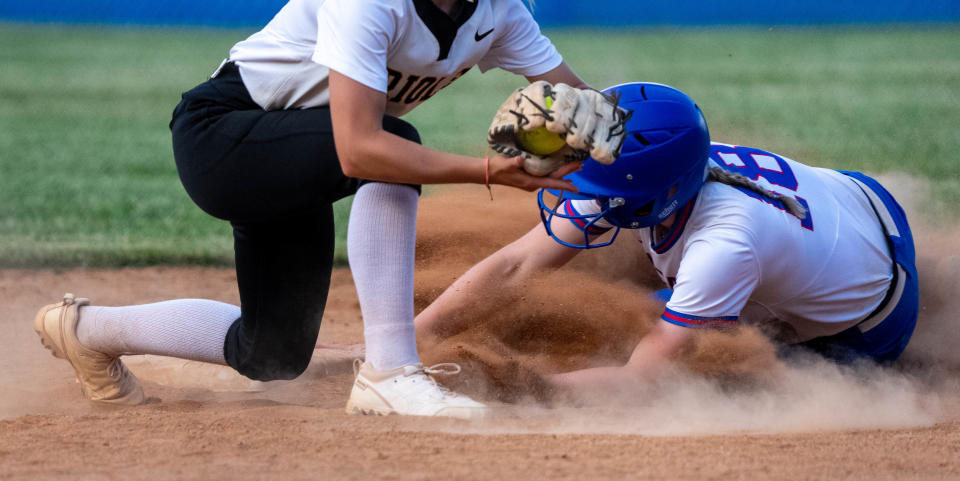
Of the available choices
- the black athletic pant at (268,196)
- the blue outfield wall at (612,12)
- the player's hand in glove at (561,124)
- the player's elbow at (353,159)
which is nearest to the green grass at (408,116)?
the blue outfield wall at (612,12)

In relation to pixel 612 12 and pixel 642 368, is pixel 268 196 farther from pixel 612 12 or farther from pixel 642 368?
pixel 612 12

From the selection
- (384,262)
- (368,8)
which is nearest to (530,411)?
(384,262)

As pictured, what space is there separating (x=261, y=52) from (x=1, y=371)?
5.90 feet

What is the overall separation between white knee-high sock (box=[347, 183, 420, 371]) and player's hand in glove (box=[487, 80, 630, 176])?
0.36 m

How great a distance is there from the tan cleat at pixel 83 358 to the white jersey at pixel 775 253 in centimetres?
161

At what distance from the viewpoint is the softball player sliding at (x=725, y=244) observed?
9.56 feet

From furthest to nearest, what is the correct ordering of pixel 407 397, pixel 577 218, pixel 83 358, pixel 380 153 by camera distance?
1. pixel 577 218
2. pixel 83 358
3. pixel 407 397
4. pixel 380 153

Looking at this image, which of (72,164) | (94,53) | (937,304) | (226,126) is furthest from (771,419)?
(94,53)

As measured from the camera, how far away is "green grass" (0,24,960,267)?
6.41 meters

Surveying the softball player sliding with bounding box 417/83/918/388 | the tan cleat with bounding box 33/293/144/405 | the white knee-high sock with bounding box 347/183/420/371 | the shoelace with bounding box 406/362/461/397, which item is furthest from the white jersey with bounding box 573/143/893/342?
the tan cleat with bounding box 33/293/144/405

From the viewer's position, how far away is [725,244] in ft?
9.46

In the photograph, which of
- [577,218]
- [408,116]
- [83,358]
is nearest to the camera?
[83,358]

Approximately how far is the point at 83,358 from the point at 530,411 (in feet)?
4.78

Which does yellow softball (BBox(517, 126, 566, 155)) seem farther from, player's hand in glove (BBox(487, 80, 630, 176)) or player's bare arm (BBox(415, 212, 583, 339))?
player's bare arm (BBox(415, 212, 583, 339))
